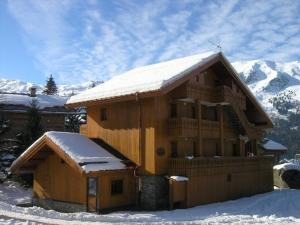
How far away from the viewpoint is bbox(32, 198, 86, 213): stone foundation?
25.6m

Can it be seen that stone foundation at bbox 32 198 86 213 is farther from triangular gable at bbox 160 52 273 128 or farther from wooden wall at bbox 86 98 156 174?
triangular gable at bbox 160 52 273 128

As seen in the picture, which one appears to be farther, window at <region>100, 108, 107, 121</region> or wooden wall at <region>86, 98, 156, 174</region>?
window at <region>100, 108, 107, 121</region>

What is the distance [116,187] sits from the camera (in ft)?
86.4

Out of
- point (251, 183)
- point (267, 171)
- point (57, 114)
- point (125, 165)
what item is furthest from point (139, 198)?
point (57, 114)

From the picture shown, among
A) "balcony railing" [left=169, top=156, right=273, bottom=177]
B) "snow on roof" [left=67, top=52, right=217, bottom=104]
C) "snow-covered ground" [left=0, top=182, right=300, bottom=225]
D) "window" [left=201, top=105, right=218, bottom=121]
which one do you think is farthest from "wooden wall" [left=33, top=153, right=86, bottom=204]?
"window" [left=201, top=105, right=218, bottom=121]

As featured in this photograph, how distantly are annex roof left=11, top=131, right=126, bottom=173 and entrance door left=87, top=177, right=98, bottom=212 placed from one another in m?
1.20

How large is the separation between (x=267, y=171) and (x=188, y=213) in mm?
13954

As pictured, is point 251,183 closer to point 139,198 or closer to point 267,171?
point 267,171

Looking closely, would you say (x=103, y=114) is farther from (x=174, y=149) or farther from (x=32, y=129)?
(x=32, y=129)

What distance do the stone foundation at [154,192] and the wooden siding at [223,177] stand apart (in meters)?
0.95

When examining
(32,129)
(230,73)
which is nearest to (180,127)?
(230,73)

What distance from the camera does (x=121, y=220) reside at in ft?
69.7

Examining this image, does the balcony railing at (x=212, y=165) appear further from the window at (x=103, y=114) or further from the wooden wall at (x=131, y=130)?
Result: the window at (x=103, y=114)

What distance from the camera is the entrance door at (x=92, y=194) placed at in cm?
2495
